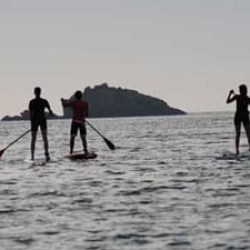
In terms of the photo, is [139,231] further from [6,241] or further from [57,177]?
[57,177]

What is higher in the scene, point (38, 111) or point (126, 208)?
point (38, 111)

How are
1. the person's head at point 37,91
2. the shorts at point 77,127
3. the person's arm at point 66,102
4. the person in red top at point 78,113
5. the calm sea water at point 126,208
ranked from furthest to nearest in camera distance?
the shorts at point 77,127 → the person in red top at point 78,113 → the person's arm at point 66,102 → the person's head at point 37,91 → the calm sea water at point 126,208

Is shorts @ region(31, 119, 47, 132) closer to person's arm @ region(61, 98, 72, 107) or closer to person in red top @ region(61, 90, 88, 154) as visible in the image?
person's arm @ region(61, 98, 72, 107)

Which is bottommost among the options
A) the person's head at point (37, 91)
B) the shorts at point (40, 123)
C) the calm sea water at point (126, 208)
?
the calm sea water at point (126, 208)

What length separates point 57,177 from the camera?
18219 millimetres

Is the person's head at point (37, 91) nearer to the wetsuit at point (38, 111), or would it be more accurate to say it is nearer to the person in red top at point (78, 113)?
the wetsuit at point (38, 111)

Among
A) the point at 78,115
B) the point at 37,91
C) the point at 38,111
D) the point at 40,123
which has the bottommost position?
the point at 40,123

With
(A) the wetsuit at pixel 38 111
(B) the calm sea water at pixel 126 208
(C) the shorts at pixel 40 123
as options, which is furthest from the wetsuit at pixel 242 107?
(C) the shorts at pixel 40 123

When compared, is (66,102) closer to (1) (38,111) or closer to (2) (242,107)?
(1) (38,111)

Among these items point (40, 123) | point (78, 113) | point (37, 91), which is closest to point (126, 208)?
point (37, 91)

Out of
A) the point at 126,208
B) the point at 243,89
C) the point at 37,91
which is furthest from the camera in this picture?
→ the point at 243,89

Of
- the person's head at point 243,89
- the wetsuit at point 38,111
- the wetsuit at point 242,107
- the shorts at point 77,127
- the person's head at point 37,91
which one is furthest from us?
the shorts at point 77,127

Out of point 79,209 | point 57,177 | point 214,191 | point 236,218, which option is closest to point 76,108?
point 57,177

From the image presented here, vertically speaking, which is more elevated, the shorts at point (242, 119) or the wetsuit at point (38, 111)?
the wetsuit at point (38, 111)
